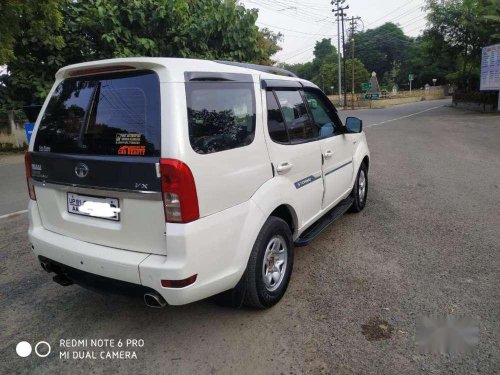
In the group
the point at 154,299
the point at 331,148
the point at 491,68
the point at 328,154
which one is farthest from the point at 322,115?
the point at 491,68

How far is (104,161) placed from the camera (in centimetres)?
251

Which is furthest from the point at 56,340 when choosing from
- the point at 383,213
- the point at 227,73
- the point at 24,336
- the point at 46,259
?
the point at 383,213

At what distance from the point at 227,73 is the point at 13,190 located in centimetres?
689

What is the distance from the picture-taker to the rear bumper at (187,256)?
237 cm

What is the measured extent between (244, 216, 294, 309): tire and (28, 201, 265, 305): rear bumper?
13 cm

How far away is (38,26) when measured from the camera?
444 inches

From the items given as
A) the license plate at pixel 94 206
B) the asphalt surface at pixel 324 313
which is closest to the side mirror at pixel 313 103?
the asphalt surface at pixel 324 313

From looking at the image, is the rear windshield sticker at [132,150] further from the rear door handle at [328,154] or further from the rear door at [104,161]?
the rear door handle at [328,154]

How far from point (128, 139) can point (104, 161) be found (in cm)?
21

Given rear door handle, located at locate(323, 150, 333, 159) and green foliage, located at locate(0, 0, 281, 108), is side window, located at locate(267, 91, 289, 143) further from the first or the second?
green foliage, located at locate(0, 0, 281, 108)

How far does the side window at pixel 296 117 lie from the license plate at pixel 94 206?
160 centimetres

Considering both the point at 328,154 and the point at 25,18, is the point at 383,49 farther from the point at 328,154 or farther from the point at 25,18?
the point at 328,154

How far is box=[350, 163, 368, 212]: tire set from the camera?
520cm

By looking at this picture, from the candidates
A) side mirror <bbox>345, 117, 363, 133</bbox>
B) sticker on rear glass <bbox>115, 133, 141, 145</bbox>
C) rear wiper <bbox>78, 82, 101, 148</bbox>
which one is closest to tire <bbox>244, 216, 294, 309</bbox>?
sticker on rear glass <bbox>115, 133, 141, 145</bbox>
